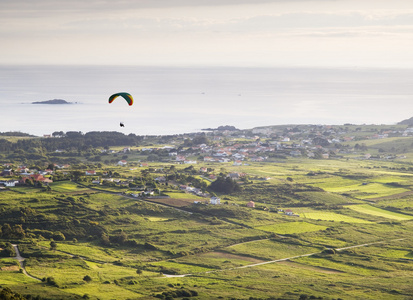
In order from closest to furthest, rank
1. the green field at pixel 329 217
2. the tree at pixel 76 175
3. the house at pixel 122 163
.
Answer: the green field at pixel 329 217 → the tree at pixel 76 175 → the house at pixel 122 163

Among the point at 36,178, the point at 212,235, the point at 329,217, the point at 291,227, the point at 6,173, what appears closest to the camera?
the point at 212,235

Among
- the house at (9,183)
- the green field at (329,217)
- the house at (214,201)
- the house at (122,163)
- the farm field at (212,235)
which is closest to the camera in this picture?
the farm field at (212,235)

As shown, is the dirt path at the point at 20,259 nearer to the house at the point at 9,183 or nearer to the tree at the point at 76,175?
the house at the point at 9,183

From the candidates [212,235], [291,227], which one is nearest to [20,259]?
[212,235]

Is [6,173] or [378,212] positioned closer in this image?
[378,212]

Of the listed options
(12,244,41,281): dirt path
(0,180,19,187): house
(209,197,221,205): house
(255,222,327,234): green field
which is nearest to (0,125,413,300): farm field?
(255,222,327,234): green field

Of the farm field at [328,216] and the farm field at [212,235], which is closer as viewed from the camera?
the farm field at [212,235]

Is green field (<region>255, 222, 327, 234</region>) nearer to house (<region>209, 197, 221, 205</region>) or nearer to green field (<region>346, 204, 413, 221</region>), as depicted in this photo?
house (<region>209, 197, 221, 205</region>)

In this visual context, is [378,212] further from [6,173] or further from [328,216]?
[6,173]

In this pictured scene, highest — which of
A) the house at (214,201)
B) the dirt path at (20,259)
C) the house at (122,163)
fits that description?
the house at (122,163)

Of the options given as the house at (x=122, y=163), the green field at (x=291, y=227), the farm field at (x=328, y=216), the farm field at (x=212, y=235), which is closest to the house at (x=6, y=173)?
the farm field at (x=212, y=235)

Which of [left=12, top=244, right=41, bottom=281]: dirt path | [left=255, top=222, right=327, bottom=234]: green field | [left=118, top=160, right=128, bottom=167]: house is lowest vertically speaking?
[left=12, top=244, right=41, bottom=281]: dirt path

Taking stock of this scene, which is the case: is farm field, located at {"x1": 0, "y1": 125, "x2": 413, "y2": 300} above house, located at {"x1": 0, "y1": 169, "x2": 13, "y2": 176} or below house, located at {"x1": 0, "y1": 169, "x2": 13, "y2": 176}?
below
